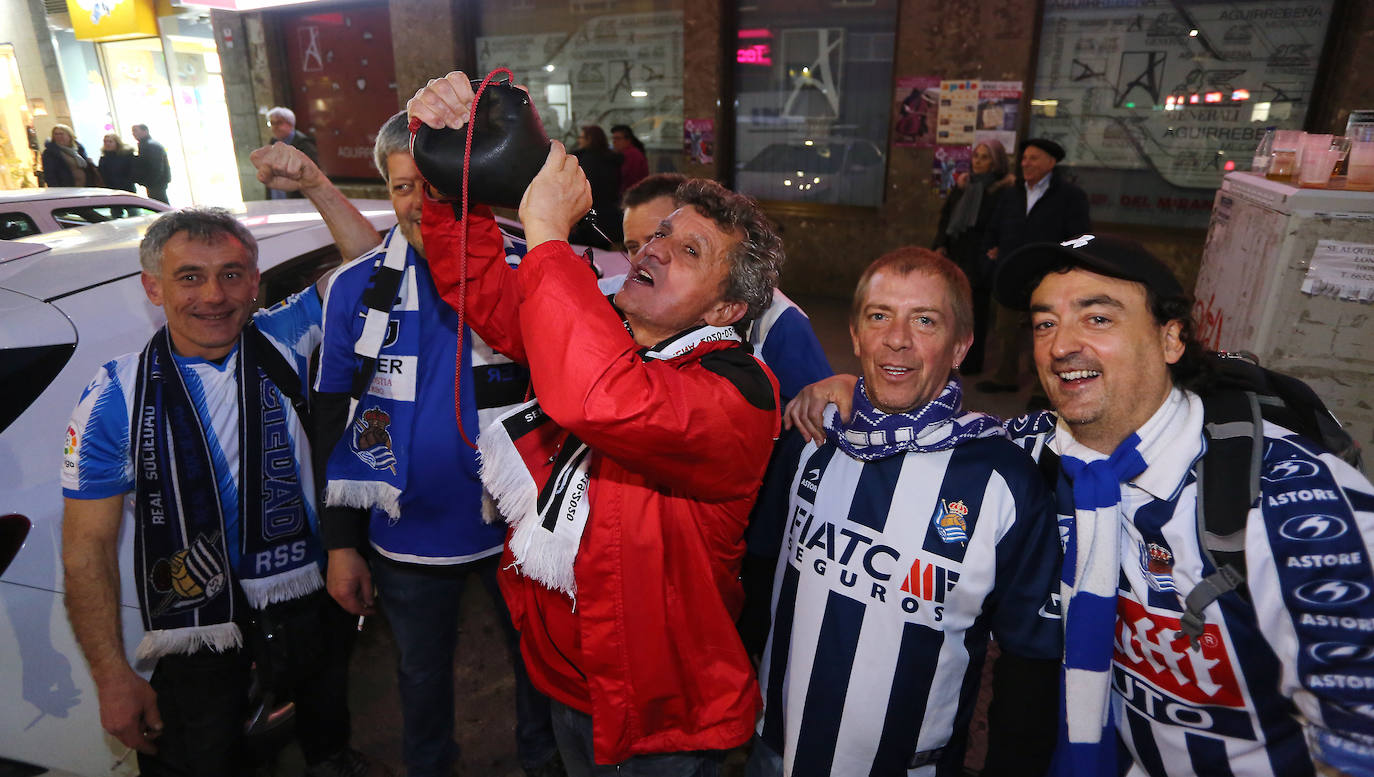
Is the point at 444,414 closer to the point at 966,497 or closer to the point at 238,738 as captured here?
the point at 238,738

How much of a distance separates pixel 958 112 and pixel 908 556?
7.35 meters

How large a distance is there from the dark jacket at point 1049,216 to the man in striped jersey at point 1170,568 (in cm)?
447

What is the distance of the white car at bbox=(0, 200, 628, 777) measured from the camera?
1884 millimetres

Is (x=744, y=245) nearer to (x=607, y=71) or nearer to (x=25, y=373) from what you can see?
(x=25, y=373)

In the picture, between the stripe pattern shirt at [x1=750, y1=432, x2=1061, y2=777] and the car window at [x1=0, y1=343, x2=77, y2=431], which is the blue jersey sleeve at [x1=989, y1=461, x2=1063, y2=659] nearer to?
the stripe pattern shirt at [x1=750, y1=432, x2=1061, y2=777]

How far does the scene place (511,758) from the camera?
2803mm

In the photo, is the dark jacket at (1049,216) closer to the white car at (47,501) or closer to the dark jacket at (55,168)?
the white car at (47,501)

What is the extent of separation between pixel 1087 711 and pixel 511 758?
2.16 metres

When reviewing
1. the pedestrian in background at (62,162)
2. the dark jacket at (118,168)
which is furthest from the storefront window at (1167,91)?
the pedestrian in background at (62,162)

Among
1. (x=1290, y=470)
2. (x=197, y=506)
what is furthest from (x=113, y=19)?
(x=1290, y=470)

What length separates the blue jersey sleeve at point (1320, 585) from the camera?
3.74 ft

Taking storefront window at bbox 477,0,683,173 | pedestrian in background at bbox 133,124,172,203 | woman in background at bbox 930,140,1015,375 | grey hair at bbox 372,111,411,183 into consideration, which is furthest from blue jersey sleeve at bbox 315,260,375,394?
pedestrian in background at bbox 133,124,172,203

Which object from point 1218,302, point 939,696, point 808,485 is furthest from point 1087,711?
point 1218,302

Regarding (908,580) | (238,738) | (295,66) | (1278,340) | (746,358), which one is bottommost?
(238,738)
